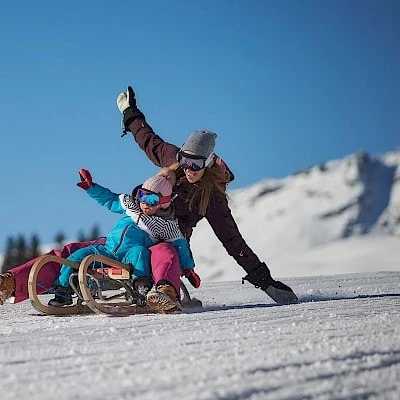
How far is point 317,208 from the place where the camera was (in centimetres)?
9088

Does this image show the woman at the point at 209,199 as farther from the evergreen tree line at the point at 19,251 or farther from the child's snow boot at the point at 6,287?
the evergreen tree line at the point at 19,251

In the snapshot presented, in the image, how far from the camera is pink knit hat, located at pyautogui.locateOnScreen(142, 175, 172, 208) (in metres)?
4.10

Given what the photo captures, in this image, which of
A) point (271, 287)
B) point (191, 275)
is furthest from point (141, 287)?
point (271, 287)

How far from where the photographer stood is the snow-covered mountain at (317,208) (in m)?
81.7

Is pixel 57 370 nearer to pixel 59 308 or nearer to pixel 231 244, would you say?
pixel 59 308

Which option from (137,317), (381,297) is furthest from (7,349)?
(381,297)

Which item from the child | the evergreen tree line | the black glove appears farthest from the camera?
the evergreen tree line

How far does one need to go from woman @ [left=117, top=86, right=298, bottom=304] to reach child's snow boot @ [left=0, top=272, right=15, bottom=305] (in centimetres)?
107

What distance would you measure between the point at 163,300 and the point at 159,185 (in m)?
0.78

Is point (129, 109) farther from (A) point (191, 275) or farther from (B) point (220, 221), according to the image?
(A) point (191, 275)

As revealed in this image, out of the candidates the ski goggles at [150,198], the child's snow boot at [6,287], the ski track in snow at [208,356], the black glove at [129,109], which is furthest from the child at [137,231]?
the black glove at [129,109]

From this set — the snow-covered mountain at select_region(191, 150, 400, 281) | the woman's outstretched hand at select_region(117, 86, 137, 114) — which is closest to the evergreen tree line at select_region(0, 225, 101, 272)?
the woman's outstretched hand at select_region(117, 86, 137, 114)

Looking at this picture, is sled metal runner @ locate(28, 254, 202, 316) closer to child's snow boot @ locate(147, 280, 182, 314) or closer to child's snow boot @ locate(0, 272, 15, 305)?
child's snow boot @ locate(0, 272, 15, 305)

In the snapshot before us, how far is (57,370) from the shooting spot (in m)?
1.97
